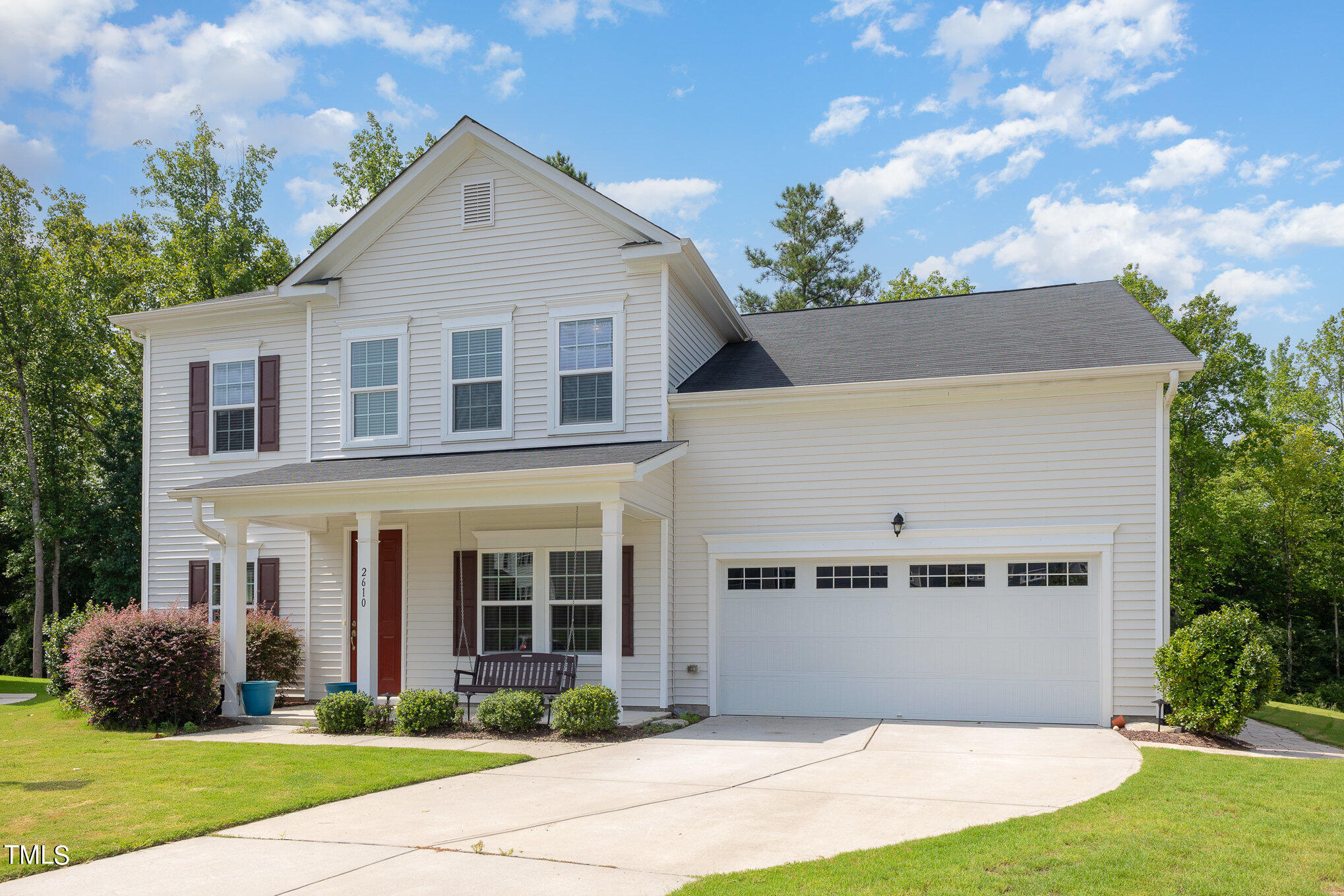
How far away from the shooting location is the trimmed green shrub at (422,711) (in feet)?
37.7

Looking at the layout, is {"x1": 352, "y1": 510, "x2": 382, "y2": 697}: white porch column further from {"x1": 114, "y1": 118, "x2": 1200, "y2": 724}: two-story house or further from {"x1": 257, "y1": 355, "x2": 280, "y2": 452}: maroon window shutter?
{"x1": 257, "y1": 355, "x2": 280, "y2": 452}: maroon window shutter

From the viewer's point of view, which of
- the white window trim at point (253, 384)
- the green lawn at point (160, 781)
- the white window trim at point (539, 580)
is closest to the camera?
the green lawn at point (160, 781)

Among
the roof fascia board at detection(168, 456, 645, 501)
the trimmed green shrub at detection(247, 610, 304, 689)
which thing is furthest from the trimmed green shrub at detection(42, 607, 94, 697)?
the roof fascia board at detection(168, 456, 645, 501)

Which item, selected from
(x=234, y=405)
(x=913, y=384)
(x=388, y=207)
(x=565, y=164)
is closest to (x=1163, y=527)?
(x=913, y=384)

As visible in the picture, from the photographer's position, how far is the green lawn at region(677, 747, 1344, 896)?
5.11 metres

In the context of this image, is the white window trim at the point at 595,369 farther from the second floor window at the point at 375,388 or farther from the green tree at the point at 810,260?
the green tree at the point at 810,260

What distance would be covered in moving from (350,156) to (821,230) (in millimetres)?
18152

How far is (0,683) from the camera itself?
21.3 metres

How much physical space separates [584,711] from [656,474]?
339 cm

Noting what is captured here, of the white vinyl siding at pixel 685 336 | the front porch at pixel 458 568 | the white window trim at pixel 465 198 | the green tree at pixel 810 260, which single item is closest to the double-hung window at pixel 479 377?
the front porch at pixel 458 568

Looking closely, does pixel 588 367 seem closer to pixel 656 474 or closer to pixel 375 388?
pixel 656 474

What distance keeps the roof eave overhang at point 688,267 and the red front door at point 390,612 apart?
551cm

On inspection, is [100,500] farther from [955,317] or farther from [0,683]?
[955,317]

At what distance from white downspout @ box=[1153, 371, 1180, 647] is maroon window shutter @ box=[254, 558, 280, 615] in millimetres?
12775
